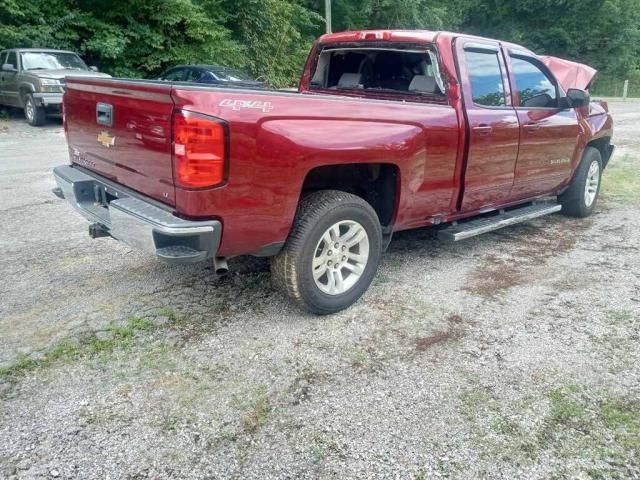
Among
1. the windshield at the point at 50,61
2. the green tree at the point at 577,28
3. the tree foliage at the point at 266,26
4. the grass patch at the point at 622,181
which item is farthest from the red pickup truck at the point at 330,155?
the green tree at the point at 577,28

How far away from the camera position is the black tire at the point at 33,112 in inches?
535

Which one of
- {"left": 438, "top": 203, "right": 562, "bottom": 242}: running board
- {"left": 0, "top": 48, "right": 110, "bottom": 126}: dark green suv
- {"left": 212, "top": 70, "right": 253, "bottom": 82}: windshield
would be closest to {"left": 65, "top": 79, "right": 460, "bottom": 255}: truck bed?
{"left": 438, "top": 203, "right": 562, "bottom": 242}: running board

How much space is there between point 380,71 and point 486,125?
3.61 feet

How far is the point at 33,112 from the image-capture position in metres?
13.7

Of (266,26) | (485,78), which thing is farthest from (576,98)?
(266,26)

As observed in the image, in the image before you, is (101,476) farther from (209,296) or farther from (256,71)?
(256,71)

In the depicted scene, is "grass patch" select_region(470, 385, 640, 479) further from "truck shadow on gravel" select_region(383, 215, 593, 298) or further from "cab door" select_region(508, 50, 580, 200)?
"cab door" select_region(508, 50, 580, 200)

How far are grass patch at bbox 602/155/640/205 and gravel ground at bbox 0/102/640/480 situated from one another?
263cm

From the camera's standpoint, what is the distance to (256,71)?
24.1 meters

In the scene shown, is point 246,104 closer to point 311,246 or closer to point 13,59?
point 311,246

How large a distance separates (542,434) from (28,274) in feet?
12.2

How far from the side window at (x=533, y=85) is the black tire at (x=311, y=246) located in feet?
7.20

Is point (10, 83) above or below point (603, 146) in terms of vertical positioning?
above

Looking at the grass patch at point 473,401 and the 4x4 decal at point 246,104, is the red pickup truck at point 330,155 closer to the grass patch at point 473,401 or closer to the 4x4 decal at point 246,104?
the 4x4 decal at point 246,104
